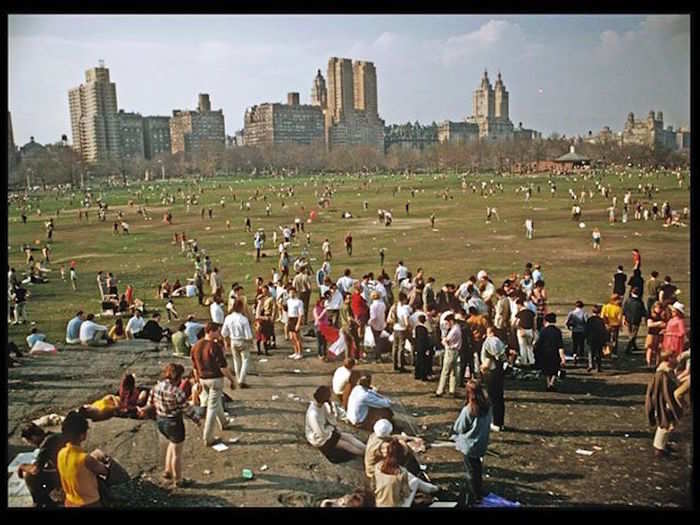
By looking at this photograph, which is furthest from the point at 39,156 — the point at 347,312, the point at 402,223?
the point at 402,223

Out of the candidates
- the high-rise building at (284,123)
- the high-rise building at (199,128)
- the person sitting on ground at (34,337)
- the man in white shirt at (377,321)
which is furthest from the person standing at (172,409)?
the high-rise building at (284,123)

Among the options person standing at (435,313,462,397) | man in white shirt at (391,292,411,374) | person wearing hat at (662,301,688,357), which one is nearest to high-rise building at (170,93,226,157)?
man in white shirt at (391,292,411,374)

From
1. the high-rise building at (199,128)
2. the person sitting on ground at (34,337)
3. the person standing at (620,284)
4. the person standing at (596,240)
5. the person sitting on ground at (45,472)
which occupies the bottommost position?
the person sitting on ground at (45,472)

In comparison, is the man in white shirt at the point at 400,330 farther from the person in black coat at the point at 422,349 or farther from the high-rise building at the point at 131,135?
the high-rise building at the point at 131,135

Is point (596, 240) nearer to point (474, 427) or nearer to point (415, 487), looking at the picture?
point (474, 427)

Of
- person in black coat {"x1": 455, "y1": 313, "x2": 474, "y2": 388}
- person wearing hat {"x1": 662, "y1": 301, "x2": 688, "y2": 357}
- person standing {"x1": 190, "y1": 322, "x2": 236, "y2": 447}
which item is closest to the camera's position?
person standing {"x1": 190, "y1": 322, "x2": 236, "y2": 447}

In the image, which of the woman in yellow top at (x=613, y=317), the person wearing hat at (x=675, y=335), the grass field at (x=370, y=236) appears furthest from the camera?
the grass field at (x=370, y=236)

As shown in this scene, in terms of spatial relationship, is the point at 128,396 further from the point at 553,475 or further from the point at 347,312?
the point at 553,475

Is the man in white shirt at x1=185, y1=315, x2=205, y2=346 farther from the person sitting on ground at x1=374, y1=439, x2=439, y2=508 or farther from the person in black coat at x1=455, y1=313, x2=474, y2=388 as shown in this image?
the person sitting on ground at x1=374, y1=439, x2=439, y2=508
